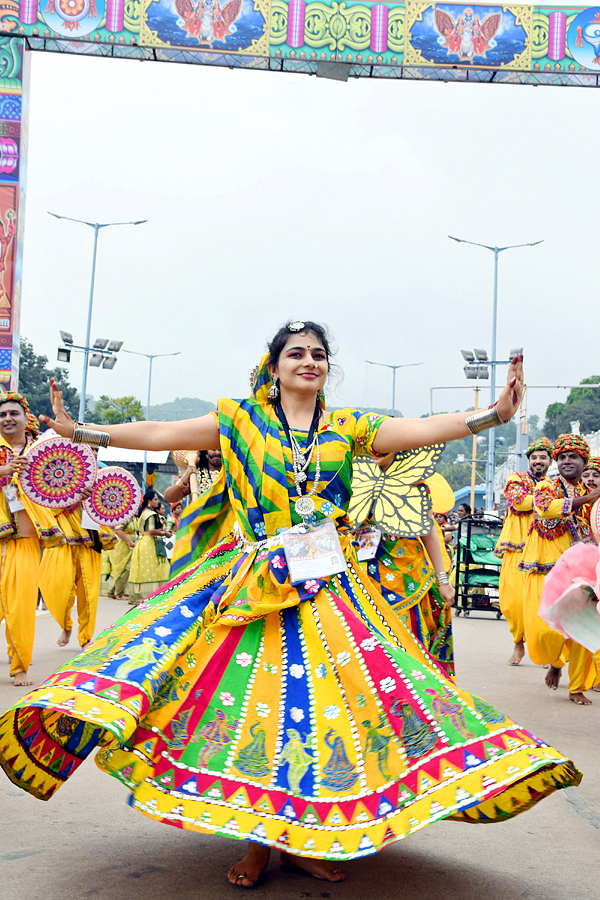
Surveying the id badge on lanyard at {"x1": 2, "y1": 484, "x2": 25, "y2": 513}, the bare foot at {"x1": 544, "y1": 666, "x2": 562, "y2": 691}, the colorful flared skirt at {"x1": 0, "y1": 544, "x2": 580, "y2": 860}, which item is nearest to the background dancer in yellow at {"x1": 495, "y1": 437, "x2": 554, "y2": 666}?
the bare foot at {"x1": 544, "y1": 666, "x2": 562, "y2": 691}

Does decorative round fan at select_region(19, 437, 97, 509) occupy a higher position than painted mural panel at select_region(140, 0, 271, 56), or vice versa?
painted mural panel at select_region(140, 0, 271, 56)

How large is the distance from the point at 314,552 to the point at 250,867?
107 cm

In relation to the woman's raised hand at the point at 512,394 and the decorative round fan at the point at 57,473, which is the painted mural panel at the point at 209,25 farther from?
the woman's raised hand at the point at 512,394

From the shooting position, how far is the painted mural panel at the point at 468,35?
59.1 feet

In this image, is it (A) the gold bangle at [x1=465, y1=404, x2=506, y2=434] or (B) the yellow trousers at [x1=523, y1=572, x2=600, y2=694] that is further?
(B) the yellow trousers at [x1=523, y1=572, x2=600, y2=694]

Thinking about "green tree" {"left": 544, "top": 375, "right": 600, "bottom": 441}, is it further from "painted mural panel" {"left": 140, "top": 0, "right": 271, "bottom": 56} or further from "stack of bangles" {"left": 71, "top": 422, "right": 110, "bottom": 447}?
"stack of bangles" {"left": 71, "top": 422, "right": 110, "bottom": 447}

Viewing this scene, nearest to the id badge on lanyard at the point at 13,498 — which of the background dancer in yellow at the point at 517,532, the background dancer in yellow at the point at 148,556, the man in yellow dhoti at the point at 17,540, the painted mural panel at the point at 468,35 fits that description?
the man in yellow dhoti at the point at 17,540

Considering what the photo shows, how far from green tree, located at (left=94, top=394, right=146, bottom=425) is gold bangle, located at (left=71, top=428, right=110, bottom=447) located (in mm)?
51202

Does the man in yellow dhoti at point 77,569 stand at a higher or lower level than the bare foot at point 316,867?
higher

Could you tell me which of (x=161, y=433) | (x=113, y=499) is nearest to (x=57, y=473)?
(x=113, y=499)

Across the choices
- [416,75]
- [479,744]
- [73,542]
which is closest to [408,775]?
[479,744]

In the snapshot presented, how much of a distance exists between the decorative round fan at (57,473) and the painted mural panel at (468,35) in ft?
44.9

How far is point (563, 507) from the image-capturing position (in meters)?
7.54

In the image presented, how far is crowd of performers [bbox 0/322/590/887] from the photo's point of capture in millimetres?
2705
